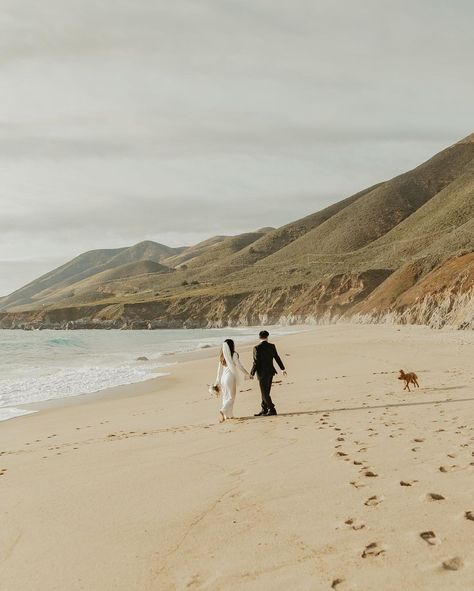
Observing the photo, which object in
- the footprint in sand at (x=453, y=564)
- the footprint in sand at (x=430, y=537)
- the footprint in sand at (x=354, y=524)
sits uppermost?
the footprint in sand at (x=453, y=564)

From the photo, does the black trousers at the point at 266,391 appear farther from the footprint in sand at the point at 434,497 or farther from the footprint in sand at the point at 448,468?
the footprint in sand at the point at 434,497

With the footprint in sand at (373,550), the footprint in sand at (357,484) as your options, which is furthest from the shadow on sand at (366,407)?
the footprint in sand at (373,550)

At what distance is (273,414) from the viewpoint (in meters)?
10.9

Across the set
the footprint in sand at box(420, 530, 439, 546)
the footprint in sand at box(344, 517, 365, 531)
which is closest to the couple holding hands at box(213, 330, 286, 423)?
the footprint in sand at box(344, 517, 365, 531)

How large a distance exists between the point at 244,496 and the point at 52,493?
7.58 feet

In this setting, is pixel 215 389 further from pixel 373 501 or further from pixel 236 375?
pixel 373 501

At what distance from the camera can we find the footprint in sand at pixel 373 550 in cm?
371

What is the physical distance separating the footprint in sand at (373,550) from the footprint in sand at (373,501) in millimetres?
828

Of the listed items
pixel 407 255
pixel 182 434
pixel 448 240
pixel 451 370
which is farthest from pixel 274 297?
pixel 182 434

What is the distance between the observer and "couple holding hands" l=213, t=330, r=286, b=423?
35.9ft

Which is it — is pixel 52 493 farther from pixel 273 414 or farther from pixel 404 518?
pixel 273 414

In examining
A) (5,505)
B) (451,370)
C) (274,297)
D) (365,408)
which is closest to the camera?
(5,505)

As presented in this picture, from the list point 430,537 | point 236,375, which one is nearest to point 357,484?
point 430,537

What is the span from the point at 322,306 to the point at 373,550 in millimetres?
78974
